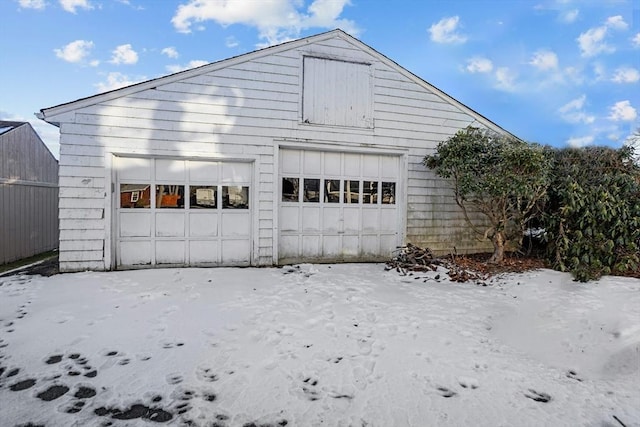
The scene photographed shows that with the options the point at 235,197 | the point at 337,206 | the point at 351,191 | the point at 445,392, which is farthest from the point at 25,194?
the point at 445,392

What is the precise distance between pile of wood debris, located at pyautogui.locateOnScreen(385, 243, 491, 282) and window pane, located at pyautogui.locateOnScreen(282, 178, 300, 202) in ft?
7.56

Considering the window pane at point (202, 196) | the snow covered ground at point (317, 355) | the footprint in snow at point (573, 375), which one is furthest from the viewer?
the window pane at point (202, 196)

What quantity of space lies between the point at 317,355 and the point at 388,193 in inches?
198

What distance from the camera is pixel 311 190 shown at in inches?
276

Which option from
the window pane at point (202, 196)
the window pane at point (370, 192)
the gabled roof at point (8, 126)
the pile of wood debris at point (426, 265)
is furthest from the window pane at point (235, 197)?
the gabled roof at point (8, 126)

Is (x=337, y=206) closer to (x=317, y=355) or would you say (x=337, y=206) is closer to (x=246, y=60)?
(x=246, y=60)

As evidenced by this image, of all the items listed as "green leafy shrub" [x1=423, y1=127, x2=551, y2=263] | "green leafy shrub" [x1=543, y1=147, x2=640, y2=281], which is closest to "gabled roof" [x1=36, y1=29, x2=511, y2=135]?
"green leafy shrub" [x1=423, y1=127, x2=551, y2=263]

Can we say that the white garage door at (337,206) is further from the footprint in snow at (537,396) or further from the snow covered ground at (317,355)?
the footprint in snow at (537,396)

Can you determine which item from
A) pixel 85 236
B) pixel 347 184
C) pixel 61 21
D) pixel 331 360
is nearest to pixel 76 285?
pixel 85 236

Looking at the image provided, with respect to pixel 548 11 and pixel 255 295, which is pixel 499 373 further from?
pixel 548 11

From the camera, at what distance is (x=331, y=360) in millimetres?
2871

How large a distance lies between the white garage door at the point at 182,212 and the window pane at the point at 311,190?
114 centimetres

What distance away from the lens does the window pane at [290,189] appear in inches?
270

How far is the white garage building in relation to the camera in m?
5.94
